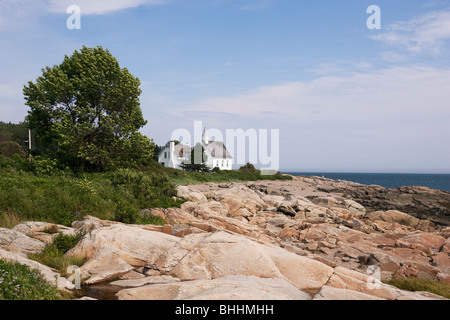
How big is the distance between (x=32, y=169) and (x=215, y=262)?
25747mm

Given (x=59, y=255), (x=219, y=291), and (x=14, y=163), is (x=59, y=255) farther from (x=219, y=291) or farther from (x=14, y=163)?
(x=14, y=163)

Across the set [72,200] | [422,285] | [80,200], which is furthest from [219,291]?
[80,200]

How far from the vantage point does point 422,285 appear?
9953 millimetres

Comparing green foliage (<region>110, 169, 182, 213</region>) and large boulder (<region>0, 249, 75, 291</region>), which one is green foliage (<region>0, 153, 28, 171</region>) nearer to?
green foliage (<region>110, 169, 182, 213</region>)

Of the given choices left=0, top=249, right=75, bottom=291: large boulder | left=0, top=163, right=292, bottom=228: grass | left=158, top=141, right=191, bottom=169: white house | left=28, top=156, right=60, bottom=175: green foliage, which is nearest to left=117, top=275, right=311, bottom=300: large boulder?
left=0, top=249, right=75, bottom=291: large boulder

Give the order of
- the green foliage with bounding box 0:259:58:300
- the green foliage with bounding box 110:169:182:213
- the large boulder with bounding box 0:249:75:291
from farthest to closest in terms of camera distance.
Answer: the green foliage with bounding box 110:169:182:213 < the large boulder with bounding box 0:249:75:291 < the green foliage with bounding box 0:259:58:300

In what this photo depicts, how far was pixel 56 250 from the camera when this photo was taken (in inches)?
372

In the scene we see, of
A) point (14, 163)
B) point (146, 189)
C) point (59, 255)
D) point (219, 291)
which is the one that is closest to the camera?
point (219, 291)

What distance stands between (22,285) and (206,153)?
64.5 meters

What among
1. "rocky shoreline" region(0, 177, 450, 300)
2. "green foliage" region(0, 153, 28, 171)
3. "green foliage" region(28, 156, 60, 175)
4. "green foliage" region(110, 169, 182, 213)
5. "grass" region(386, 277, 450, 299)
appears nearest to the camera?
"rocky shoreline" region(0, 177, 450, 300)

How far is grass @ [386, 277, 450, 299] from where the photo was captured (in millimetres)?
9484

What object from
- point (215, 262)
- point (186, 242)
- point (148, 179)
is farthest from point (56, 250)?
point (148, 179)

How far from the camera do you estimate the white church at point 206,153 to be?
6962 centimetres

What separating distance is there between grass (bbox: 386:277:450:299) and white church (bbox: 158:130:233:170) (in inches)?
2181
